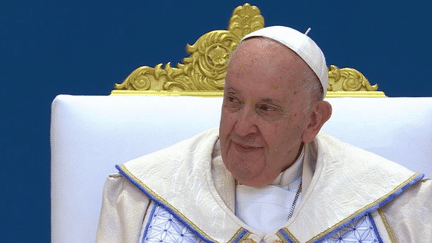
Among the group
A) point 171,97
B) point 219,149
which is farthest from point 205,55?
point 219,149

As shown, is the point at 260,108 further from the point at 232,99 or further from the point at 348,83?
the point at 348,83

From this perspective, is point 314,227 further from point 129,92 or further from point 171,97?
point 129,92

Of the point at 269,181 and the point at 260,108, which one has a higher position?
the point at 260,108

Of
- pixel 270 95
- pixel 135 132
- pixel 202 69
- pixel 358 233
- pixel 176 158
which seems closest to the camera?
pixel 270 95

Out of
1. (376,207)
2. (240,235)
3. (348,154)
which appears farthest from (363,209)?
(240,235)

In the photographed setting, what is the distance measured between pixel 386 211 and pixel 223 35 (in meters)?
1.00

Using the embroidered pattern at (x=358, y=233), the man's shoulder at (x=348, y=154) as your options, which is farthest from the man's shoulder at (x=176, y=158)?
the embroidered pattern at (x=358, y=233)

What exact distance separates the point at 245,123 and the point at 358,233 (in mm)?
498

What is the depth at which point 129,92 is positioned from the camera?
9.52 ft

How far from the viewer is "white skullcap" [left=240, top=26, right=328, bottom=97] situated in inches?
87.0

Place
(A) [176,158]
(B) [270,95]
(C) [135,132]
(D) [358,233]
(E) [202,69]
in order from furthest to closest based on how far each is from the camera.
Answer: (E) [202,69] → (C) [135,132] → (A) [176,158] → (D) [358,233] → (B) [270,95]

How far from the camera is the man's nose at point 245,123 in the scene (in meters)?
2.16

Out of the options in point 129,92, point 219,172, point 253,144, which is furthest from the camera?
point 129,92

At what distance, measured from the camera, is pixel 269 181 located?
2.33 metres
